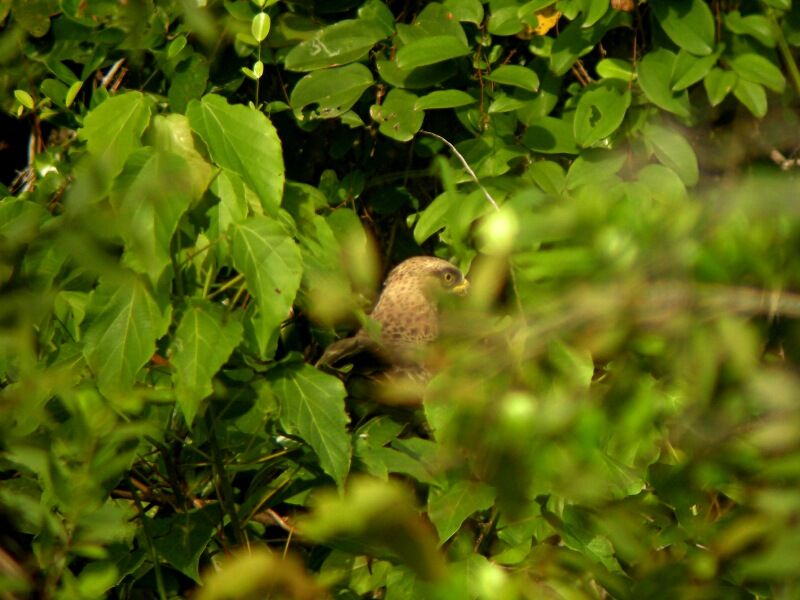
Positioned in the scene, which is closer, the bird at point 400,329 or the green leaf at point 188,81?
the green leaf at point 188,81

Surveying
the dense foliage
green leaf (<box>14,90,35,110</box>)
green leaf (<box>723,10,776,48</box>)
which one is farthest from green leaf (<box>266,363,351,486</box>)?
green leaf (<box>723,10,776,48</box>)

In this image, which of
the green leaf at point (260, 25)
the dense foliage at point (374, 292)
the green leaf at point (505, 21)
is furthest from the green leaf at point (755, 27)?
the green leaf at point (260, 25)

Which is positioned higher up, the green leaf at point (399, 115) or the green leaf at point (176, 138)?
the green leaf at point (176, 138)

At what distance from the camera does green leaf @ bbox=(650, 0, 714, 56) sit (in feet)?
10.3

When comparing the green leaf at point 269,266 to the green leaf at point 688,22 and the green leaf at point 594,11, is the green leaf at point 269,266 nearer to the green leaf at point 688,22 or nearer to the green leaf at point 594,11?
the green leaf at point 594,11

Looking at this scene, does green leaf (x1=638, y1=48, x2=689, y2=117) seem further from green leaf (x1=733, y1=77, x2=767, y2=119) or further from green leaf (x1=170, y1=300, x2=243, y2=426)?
green leaf (x1=170, y1=300, x2=243, y2=426)

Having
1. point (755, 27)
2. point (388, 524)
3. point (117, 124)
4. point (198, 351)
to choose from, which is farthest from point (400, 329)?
point (388, 524)

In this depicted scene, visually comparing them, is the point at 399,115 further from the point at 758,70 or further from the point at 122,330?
the point at 122,330

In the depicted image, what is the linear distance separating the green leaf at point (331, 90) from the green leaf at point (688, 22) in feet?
2.74

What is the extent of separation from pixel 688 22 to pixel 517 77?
0.49 meters

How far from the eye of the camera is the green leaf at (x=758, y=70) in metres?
3.09

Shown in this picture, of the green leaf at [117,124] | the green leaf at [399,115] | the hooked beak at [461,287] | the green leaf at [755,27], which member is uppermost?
the green leaf at [117,124]

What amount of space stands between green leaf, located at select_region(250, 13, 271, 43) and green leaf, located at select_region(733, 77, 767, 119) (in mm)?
1279

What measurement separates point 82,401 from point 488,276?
0.61 metres
